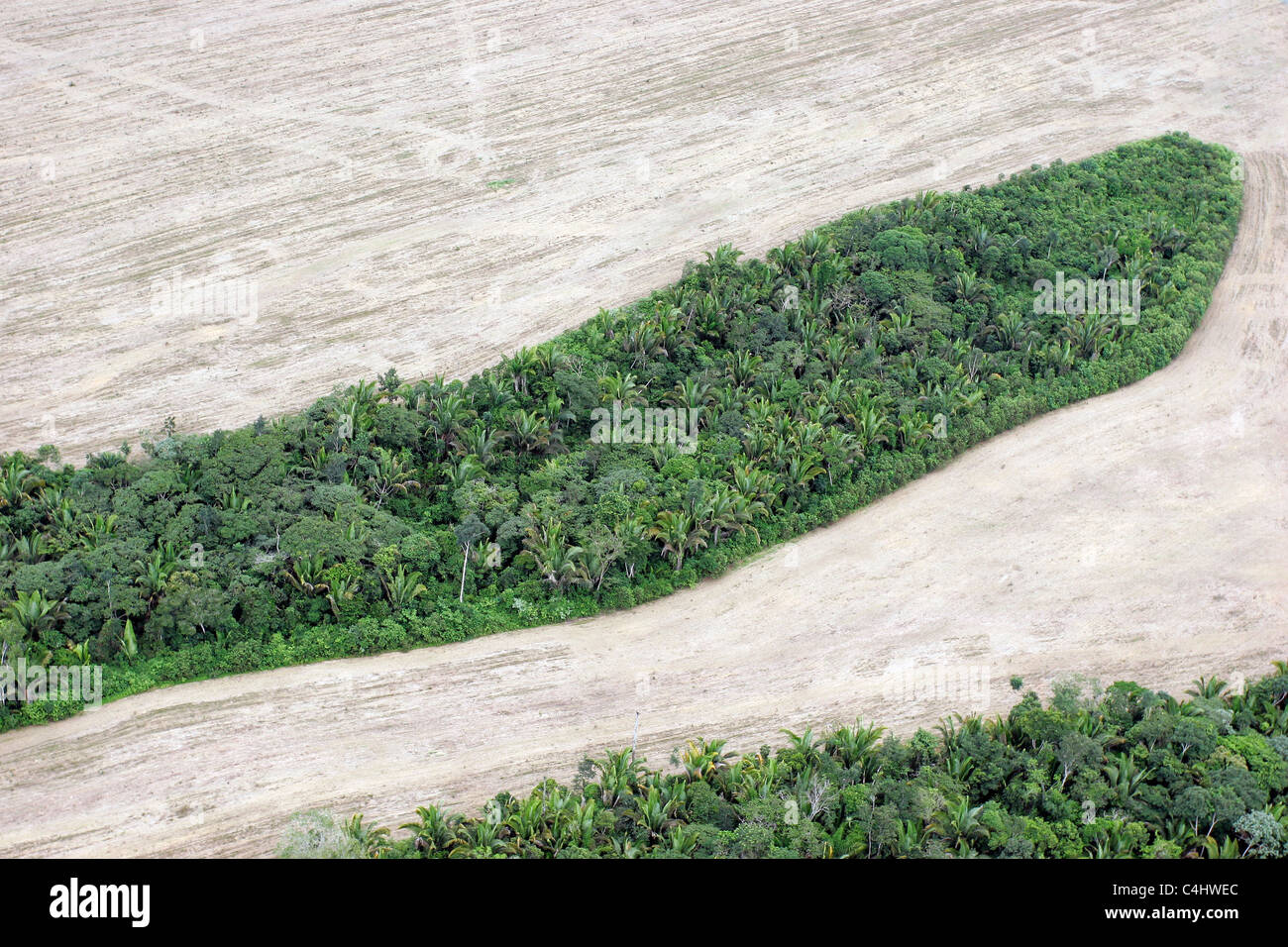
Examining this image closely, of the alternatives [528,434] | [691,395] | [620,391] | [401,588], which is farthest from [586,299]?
[401,588]

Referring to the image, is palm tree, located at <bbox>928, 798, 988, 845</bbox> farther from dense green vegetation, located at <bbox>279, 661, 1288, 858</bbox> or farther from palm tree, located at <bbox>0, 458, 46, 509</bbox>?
palm tree, located at <bbox>0, 458, 46, 509</bbox>

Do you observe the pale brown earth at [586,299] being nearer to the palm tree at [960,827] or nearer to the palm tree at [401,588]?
the palm tree at [401,588]

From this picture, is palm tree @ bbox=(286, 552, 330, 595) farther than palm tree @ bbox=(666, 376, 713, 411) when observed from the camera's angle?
No

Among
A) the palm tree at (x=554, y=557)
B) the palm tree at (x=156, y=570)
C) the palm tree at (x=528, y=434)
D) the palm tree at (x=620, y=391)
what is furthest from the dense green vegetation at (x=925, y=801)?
the palm tree at (x=620, y=391)

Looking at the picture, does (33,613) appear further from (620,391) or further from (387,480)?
(620,391)

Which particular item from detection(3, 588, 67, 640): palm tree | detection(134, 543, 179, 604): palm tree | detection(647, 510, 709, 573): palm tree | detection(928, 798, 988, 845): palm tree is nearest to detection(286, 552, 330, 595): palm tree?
detection(134, 543, 179, 604): palm tree

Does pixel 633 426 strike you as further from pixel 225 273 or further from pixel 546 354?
pixel 225 273

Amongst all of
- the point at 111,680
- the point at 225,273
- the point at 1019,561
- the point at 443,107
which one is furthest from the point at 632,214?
the point at 111,680
